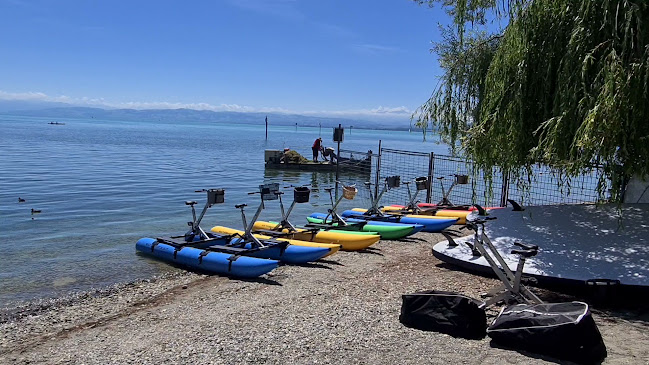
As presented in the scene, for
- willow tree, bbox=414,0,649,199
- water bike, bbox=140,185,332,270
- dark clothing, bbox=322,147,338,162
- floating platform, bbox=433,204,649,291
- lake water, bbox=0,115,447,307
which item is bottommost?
lake water, bbox=0,115,447,307

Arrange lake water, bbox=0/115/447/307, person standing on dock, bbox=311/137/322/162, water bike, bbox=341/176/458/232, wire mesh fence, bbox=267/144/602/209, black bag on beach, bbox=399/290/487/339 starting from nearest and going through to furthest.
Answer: black bag on beach, bbox=399/290/487/339 → wire mesh fence, bbox=267/144/602/209 → lake water, bbox=0/115/447/307 → water bike, bbox=341/176/458/232 → person standing on dock, bbox=311/137/322/162

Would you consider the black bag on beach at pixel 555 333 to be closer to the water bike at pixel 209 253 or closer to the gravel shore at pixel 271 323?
the gravel shore at pixel 271 323

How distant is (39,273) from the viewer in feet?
36.1

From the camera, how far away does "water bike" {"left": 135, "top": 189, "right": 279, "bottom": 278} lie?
941cm

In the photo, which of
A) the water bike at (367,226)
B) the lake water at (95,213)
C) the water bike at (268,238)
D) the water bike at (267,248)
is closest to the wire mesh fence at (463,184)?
the water bike at (367,226)

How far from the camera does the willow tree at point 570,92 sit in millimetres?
6215

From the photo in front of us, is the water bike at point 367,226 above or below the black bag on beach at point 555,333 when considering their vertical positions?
below

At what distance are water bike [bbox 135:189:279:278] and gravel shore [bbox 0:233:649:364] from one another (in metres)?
0.27

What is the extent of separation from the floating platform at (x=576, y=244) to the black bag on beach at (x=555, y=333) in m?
1.95

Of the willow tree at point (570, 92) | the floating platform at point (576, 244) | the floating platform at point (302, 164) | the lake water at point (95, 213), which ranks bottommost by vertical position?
the lake water at point (95, 213)

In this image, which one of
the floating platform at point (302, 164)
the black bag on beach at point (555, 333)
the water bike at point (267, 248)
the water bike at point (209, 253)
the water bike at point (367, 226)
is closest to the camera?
the black bag on beach at point (555, 333)

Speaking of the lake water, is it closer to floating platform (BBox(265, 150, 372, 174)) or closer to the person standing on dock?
floating platform (BBox(265, 150, 372, 174))

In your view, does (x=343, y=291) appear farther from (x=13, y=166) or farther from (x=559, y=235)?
(x=13, y=166)

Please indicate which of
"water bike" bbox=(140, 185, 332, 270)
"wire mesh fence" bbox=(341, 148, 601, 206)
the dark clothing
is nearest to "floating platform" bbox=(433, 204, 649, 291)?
"wire mesh fence" bbox=(341, 148, 601, 206)
